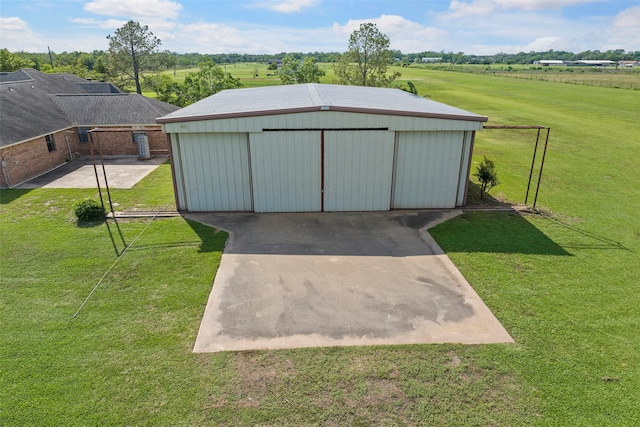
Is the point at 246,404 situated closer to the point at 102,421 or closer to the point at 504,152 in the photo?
the point at 102,421

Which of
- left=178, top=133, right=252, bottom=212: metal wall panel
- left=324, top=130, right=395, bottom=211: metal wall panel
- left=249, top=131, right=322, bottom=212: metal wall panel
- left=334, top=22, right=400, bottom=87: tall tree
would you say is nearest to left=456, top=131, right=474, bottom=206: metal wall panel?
left=324, top=130, right=395, bottom=211: metal wall panel

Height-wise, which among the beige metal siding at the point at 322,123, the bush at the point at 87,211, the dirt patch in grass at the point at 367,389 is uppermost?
the beige metal siding at the point at 322,123

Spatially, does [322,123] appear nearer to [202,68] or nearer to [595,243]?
[595,243]

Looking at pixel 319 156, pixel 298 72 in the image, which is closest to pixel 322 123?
pixel 319 156

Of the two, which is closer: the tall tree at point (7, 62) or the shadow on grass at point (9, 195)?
the shadow on grass at point (9, 195)

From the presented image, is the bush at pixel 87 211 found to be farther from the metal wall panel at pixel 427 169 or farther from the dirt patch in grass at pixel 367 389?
the metal wall panel at pixel 427 169

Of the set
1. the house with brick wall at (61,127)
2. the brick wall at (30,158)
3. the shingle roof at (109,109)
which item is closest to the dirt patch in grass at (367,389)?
the house with brick wall at (61,127)
